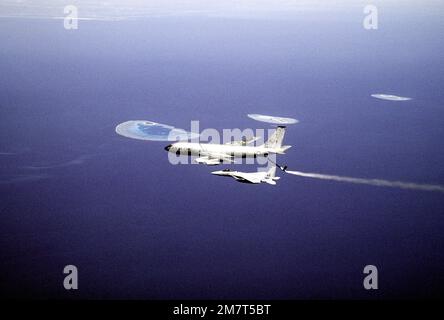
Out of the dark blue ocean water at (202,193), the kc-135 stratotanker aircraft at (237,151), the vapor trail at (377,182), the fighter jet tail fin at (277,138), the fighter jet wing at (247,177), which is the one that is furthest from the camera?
the vapor trail at (377,182)

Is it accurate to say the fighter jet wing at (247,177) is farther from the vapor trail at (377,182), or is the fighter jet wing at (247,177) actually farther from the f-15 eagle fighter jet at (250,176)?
the vapor trail at (377,182)

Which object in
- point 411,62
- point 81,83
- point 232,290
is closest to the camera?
point 232,290

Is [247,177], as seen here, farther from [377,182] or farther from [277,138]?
[377,182]

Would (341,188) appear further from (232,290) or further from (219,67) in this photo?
(219,67)

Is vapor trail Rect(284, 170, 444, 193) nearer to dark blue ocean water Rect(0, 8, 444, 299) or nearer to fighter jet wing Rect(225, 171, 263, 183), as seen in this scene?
dark blue ocean water Rect(0, 8, 444, 299)

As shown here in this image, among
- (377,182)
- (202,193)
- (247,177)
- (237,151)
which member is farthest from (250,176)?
(377,182)

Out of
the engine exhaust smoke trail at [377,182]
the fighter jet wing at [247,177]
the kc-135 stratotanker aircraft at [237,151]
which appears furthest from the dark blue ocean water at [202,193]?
the fighter jet wing at [247,177]

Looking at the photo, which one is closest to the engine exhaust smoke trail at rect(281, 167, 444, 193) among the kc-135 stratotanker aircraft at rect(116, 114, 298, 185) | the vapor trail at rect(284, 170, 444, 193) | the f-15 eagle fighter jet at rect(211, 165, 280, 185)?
the vapor trail at rect(284, 170, 444, 193)
